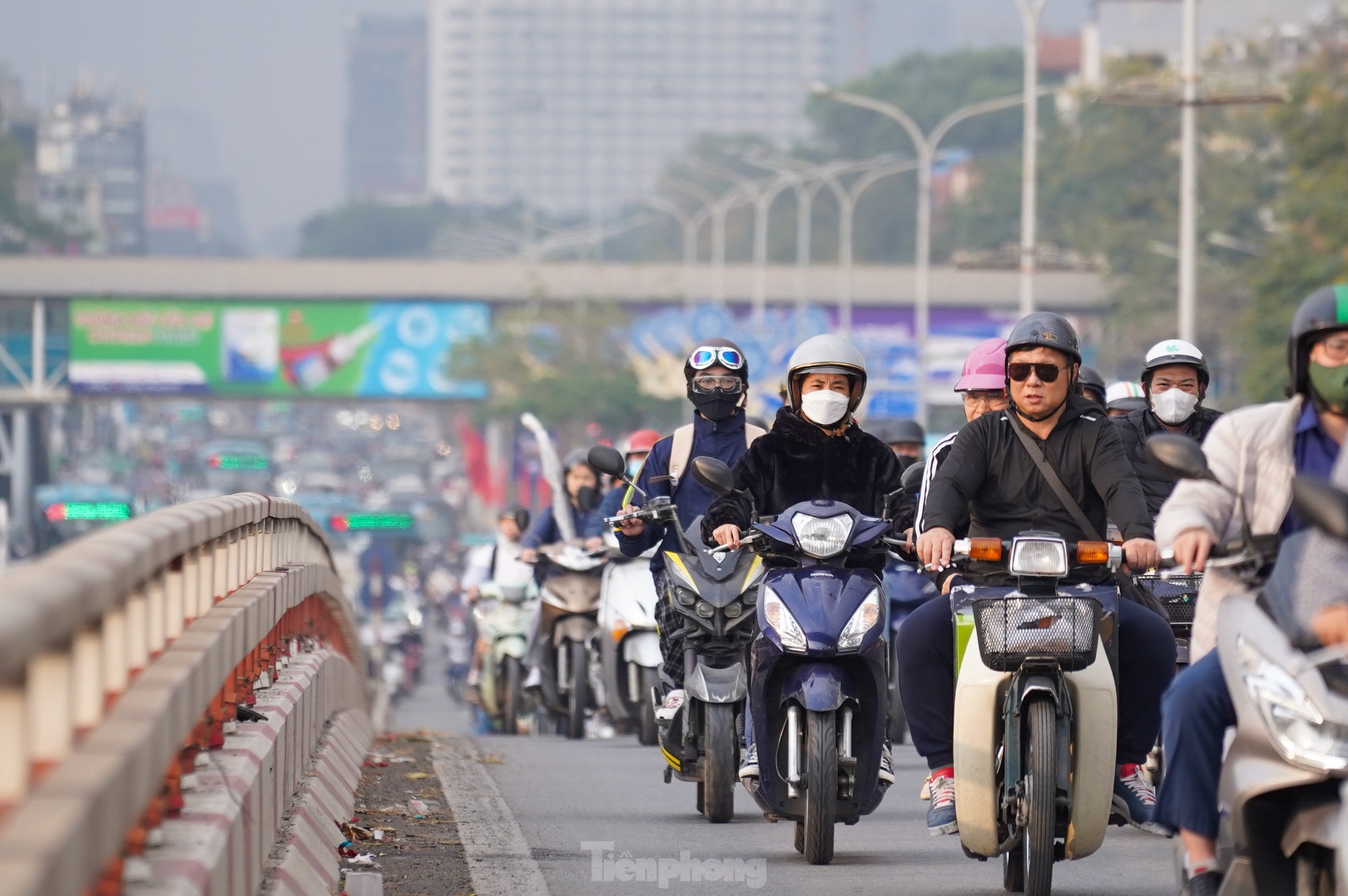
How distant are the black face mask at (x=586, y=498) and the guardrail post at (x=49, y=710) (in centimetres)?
1349

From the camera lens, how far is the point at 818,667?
27.8 feet

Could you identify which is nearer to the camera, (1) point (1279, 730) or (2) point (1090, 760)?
(1) point (1279, 730)

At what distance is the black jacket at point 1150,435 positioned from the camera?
10.5 metres

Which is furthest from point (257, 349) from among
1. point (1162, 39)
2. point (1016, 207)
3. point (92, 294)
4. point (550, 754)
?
point (550, 754)

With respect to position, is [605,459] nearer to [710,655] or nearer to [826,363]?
[826,363]

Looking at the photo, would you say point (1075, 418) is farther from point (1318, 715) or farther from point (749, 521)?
point (1318, 715)

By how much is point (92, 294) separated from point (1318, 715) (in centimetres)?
7396

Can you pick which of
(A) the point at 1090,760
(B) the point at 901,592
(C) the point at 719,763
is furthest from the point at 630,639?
(A) the point at 1090,760

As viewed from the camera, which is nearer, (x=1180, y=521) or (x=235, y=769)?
(x=1180, y=521)

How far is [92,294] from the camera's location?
251 feet

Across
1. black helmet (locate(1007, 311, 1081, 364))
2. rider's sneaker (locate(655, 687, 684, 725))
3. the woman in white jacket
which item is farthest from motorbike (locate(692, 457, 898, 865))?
the woman in white jacket

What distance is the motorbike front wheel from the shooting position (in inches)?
328

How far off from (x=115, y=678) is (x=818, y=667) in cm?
378

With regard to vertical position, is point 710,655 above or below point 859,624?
below
